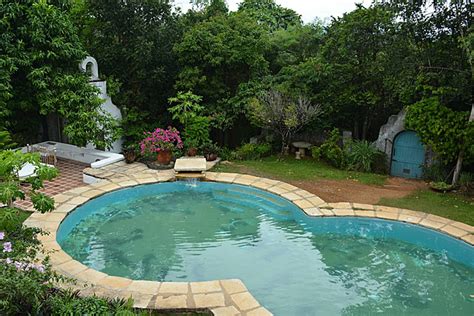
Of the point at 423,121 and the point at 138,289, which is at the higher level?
the point at 423,121

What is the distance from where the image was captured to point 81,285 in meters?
6.62

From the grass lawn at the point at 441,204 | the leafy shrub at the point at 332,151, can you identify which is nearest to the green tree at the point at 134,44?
the leafy shrub at the point at 332,151

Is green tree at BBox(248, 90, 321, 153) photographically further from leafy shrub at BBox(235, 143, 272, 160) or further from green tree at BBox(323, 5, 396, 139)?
green tree at BBox(323, 5, 396, 139)

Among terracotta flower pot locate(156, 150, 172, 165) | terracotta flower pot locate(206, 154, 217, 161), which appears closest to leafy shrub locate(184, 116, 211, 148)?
terracotta flower pot locate(206, 154, 217, 161)

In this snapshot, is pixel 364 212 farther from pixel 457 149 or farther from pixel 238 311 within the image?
pixel 238 311

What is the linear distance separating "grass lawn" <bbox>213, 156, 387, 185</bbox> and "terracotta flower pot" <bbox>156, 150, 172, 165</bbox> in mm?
1505

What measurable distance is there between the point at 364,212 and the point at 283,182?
2.64 metres

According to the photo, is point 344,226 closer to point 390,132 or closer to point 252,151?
point 390,132

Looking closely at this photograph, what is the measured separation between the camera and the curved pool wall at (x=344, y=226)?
8.69 m

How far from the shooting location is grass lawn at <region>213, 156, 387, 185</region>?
12391 mm

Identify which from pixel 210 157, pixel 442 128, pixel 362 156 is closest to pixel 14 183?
pixel 210 157

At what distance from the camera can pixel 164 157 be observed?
13.1m

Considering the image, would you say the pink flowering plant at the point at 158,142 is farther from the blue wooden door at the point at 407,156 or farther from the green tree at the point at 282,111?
the blue wooden door at the point at 407,156

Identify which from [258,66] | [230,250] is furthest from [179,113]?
[230,250]
